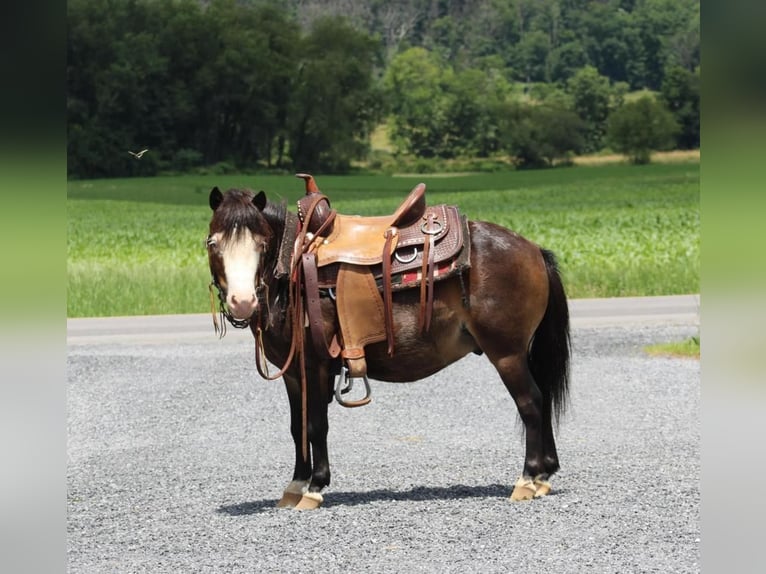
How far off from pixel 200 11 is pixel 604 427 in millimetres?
46305

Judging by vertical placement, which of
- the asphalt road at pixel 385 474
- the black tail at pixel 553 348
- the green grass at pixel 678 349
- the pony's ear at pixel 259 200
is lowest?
the green grass at pixel 678 349

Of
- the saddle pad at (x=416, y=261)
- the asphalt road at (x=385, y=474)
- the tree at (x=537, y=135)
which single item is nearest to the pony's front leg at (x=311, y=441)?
the asphalt road at (x=385, y=474)

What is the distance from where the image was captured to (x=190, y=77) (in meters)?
49.3

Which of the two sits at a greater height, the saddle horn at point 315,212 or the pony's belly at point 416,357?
the saddle horn at point 315,212

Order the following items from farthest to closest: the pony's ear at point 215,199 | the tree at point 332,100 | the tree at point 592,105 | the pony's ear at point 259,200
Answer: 1. the tree at point 592,105
2. the tree at point 332,100
3. the pony's ear at point 259,200
4. the pony's ear at point 215,199

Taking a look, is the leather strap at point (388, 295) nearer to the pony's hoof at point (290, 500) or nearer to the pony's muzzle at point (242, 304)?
the pony's muzzle at point (242, 304)

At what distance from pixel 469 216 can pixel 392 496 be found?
85.7 ft

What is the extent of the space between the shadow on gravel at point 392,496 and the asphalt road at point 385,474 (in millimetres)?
27

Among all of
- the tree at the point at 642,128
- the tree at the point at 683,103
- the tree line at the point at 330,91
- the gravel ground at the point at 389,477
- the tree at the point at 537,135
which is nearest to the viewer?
the gravel ground at the point at 389,477

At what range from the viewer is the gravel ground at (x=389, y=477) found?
5160 mm

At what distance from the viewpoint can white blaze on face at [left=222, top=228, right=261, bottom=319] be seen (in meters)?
5.24
